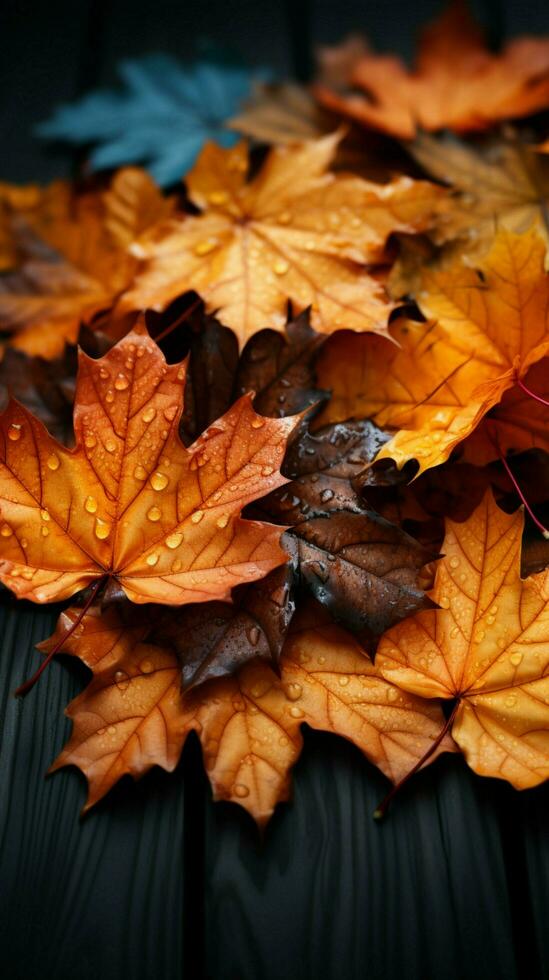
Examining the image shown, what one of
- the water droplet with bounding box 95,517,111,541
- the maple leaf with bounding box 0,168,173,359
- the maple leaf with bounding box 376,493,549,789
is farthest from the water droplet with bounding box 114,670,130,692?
the maple leaf with bounding box 0,168,173,359

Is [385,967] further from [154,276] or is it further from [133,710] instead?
[154,276]

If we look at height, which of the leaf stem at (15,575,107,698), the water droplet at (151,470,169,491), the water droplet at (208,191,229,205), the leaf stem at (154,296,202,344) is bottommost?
the leaf stem at (15,575,107,698)

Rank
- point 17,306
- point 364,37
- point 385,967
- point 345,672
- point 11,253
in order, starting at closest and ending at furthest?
point 385,967
point 345,672
point 17,306
point 11,253
point 364,37

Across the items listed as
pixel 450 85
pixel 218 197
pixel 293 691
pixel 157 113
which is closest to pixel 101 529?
pixel 293 691

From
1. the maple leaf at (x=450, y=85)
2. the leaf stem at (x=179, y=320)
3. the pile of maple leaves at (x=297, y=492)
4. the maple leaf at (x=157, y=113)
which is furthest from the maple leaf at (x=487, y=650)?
the maple leaf at (x=157, y=113)

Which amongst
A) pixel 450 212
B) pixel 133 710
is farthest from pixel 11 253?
pixel 133 710

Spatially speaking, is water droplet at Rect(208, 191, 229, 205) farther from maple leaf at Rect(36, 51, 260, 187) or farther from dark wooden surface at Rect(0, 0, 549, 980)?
dark wooden surface at Rect(0, 0, 549, 980)

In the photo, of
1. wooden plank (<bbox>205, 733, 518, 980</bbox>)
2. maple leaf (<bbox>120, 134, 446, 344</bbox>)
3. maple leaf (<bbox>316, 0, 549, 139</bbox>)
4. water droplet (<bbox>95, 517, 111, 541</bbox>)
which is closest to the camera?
wooden plank (<bbox>205, 733, 518, 980</bbox>)

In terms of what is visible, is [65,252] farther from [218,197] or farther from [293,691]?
[293,691]
